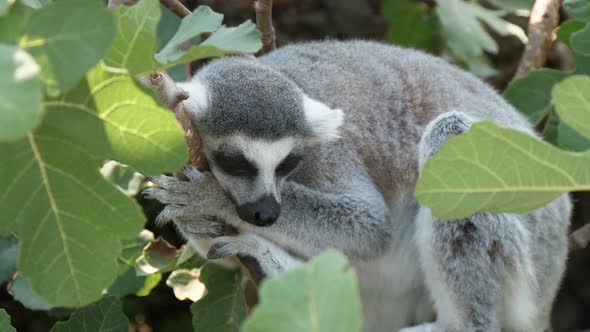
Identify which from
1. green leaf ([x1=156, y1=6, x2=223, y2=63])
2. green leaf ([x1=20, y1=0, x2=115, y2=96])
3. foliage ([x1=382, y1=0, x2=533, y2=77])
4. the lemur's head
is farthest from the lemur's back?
green leaf ([x1=20, y1=0, x2=115, y2=96])

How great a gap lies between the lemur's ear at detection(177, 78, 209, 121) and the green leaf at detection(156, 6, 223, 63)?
129cm

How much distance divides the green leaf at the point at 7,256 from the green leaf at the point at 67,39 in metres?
2.43

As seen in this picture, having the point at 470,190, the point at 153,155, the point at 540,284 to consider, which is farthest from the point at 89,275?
the point at 540,284

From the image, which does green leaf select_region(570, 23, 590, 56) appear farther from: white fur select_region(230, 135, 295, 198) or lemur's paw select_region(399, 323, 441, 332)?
lemur's paw select_region(399, 323, 441, 332)

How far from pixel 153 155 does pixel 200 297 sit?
2.14m

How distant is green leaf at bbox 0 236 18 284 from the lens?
3979 mm

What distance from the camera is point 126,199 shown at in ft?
6.82

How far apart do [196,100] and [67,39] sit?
1.94 m

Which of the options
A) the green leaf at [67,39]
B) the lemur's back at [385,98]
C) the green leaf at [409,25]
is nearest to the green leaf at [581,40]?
the lemur's back at [385,98]

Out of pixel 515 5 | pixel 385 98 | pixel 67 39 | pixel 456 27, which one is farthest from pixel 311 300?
pixel 515 5

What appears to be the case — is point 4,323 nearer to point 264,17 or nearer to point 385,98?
point 264,17

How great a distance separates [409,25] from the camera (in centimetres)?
607

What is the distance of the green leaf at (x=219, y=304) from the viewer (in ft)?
12.7

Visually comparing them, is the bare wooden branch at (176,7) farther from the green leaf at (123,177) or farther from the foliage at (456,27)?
the foliage at (456,27)
